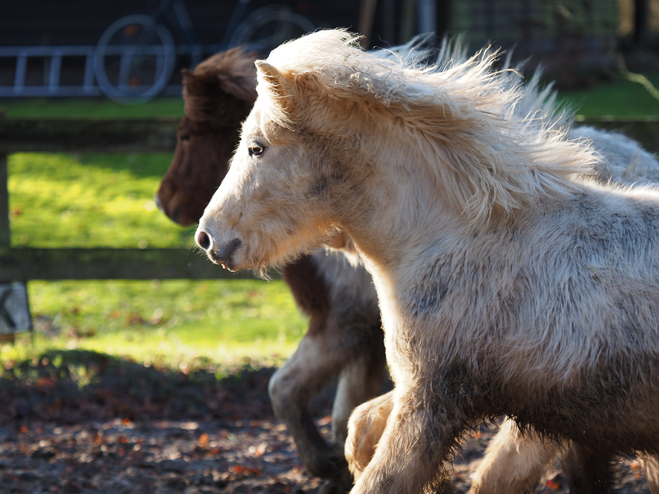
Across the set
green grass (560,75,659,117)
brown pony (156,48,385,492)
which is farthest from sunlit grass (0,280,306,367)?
green grass (560,75,659,117)

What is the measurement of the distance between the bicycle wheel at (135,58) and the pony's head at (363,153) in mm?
12208

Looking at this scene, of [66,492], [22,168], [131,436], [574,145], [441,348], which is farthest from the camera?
[22,168]

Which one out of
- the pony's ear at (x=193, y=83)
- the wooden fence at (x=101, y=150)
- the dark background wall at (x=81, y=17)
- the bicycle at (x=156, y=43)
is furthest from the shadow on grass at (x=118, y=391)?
the dark background wall at (x=81, y=17)

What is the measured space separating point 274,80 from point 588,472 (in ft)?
6.80

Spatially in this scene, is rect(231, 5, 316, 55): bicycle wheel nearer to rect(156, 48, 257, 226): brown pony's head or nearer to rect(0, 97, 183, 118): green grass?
rect(0, 97, 183, 118): green grass

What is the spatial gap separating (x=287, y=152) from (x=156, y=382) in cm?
327

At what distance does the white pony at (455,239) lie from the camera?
6.82ft

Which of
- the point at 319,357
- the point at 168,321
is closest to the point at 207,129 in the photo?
the point at 319,357

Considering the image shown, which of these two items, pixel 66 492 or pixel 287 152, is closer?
pixel 287 152

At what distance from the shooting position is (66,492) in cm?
346

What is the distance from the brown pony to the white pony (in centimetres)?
107

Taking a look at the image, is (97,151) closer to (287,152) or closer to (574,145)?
(287,152)

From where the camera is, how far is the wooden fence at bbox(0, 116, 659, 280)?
16.5ft

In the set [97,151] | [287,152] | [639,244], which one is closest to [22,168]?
[97,151]
